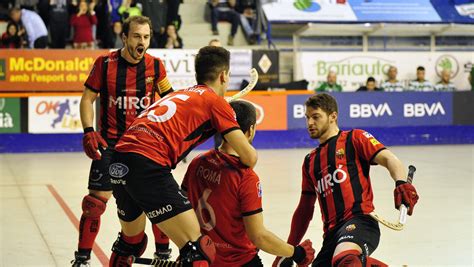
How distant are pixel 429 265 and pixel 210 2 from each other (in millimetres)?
14435

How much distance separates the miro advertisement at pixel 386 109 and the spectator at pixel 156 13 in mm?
3466

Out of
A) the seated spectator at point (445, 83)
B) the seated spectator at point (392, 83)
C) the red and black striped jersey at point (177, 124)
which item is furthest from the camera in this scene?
the seated spectator at point (445, 83)

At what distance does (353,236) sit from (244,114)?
1.02 metres

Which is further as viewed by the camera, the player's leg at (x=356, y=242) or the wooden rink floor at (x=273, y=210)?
the wooden rink floor at (x=273, y=210)

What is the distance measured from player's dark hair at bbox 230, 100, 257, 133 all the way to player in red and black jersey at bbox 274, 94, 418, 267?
0.65 metres

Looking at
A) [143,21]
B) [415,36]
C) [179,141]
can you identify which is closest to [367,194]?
[179,141]

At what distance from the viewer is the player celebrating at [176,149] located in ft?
14.9


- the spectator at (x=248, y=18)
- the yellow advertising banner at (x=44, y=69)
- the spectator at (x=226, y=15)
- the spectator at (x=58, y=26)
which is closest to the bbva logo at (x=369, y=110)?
the spectator at (x=248, y=18)

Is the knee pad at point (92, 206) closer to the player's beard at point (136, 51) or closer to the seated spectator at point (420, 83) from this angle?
the player's beard at point (136, 51)

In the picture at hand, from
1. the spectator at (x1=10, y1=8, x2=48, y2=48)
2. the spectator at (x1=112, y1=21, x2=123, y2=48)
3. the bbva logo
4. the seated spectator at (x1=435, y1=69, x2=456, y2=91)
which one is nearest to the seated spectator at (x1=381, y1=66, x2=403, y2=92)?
the bbva logo

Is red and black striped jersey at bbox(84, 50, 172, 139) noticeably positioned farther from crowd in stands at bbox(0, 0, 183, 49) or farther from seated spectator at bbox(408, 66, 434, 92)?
seated spectator at bbox(408, 66, 434, 92)

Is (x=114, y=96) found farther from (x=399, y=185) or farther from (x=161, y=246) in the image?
(x=399, y=185)

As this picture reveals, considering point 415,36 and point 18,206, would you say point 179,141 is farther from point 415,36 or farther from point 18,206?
point 415,36

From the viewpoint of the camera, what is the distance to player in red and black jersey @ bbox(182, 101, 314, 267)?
455 centimetres
